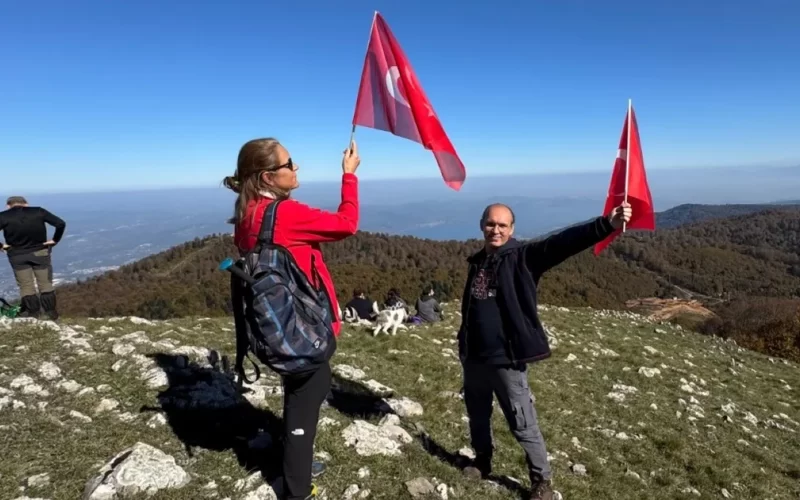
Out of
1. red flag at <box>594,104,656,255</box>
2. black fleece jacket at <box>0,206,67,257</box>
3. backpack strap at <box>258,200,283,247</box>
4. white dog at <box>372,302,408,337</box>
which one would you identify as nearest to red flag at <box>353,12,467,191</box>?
red flag at <box>594,104,656,255</box>

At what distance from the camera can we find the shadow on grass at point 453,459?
4977 millimetres

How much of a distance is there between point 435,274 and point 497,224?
53.5m

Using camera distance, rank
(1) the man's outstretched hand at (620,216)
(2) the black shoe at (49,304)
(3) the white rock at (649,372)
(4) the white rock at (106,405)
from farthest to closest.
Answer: (3) the white rock at (649,372)
(2) the black shoe at (49,304)
(4) the white rock at (106,405)
(1) the man's outstretched hand at (620,216)

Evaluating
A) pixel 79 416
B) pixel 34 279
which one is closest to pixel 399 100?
pixel 79 416

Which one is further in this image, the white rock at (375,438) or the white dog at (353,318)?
the white dog at (353,318)

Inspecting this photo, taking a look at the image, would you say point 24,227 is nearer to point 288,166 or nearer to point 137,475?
point 137,475

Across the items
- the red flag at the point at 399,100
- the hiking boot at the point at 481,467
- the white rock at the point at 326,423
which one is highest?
the red flag at the point at 399,100

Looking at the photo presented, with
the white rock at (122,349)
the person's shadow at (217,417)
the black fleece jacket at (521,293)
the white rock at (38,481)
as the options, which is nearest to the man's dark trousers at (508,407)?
the black fleece jacket at (521,293)

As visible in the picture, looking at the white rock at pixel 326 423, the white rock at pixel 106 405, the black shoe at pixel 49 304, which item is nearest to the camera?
the white rock at pixel 326 423

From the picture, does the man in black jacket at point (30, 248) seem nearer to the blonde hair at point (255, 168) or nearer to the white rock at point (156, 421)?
the white rock at point (156, 421)

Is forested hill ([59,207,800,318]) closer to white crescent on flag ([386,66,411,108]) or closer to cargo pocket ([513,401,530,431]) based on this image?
white crescent on flag ([386,66,411,108])

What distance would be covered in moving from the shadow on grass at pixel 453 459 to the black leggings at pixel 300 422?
2.10 meters

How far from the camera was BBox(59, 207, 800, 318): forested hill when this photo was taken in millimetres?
46531

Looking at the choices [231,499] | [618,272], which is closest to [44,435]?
[231,499]
